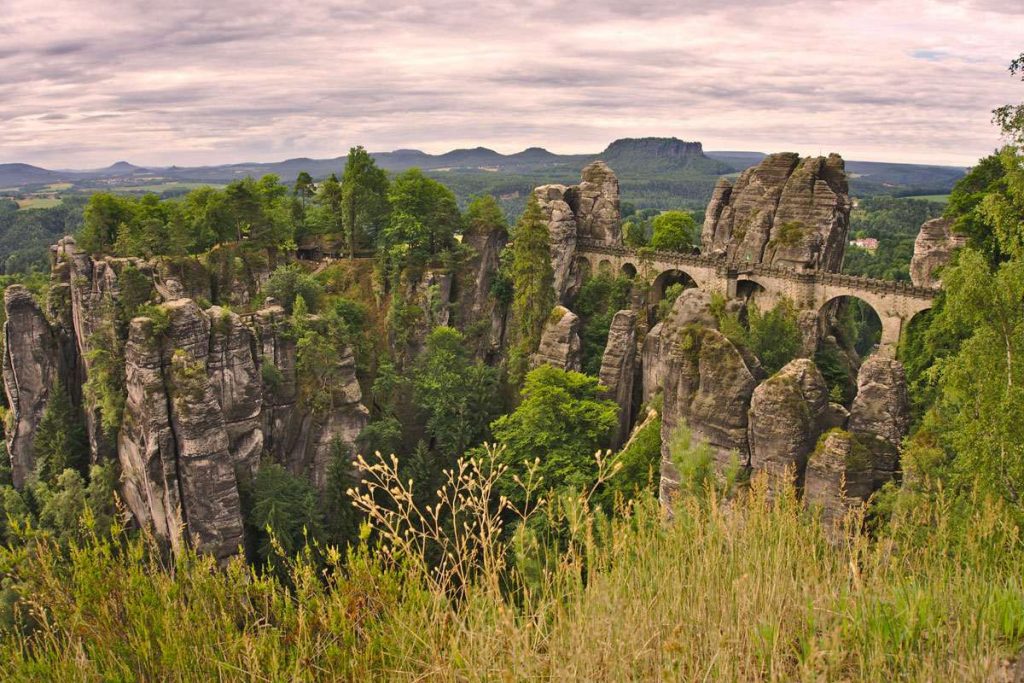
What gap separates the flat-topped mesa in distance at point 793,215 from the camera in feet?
140

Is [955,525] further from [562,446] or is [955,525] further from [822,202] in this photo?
[822,202]

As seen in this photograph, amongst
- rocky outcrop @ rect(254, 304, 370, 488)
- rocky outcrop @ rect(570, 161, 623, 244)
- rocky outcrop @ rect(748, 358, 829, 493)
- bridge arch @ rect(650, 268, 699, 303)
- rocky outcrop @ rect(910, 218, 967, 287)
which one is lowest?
rocky outcrop @ rect(254, 304, 370, 488)

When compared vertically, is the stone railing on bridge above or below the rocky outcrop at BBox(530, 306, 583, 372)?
above

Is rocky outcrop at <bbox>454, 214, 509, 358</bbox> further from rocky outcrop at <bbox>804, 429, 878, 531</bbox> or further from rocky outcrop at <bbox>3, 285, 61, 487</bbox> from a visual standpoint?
rocky outcrop at <bbox>804, 429, 878, 531</bbox>

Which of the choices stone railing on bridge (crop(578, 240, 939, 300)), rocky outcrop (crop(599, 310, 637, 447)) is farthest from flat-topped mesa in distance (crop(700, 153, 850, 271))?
rocky outcrop (crop(599, 310, 637, 447))

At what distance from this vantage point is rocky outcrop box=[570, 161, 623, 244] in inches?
2060

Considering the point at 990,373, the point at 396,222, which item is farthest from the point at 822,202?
the point at 990,373

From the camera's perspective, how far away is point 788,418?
21703 millimetres

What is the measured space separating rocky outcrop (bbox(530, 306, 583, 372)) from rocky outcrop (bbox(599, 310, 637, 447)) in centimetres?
225

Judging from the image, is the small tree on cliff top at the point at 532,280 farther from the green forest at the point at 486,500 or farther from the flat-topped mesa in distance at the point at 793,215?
the flat-topped mesa in distance at the point at 793,215

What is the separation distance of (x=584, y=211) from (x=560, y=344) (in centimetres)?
1518

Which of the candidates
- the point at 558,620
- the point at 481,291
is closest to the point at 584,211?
the point at 481,291

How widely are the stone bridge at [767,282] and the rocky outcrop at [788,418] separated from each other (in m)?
19.9

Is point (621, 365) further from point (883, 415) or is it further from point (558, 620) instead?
point (558, 620)
